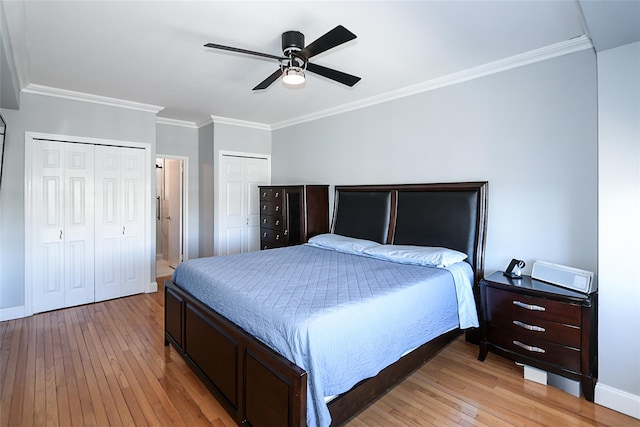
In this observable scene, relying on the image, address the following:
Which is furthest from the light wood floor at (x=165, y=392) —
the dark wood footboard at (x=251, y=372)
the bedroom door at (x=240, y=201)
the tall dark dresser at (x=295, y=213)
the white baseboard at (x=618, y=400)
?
the bedroom door at (x=240, y=201)

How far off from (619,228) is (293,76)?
7.92ft

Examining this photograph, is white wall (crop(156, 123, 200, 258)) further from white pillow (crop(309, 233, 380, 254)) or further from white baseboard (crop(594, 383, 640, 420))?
white baseboard (crop(594, 383, 640, 420))

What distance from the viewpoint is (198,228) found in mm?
5777

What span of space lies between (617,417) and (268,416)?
222cm

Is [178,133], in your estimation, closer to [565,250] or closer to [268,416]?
[268,416]

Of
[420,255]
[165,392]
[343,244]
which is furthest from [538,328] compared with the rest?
[165,392]

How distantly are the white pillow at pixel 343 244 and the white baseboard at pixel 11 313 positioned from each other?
133 inches

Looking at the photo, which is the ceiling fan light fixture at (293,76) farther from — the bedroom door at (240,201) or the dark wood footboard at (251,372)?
the bedroom door at (240,201)

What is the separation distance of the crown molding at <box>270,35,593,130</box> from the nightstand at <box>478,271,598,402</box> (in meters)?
1.89

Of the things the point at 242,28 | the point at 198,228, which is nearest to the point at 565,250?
the point at 242,28

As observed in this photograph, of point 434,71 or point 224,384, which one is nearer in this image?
point 224,384

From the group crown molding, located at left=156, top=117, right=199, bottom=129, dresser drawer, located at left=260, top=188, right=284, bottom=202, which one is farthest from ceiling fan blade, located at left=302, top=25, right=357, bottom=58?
crown molding, located at left=156, top=117, right=199, bottom=129

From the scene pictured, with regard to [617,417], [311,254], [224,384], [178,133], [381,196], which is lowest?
[617,417]

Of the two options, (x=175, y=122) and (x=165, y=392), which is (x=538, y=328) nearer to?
(x=165, y=392)
